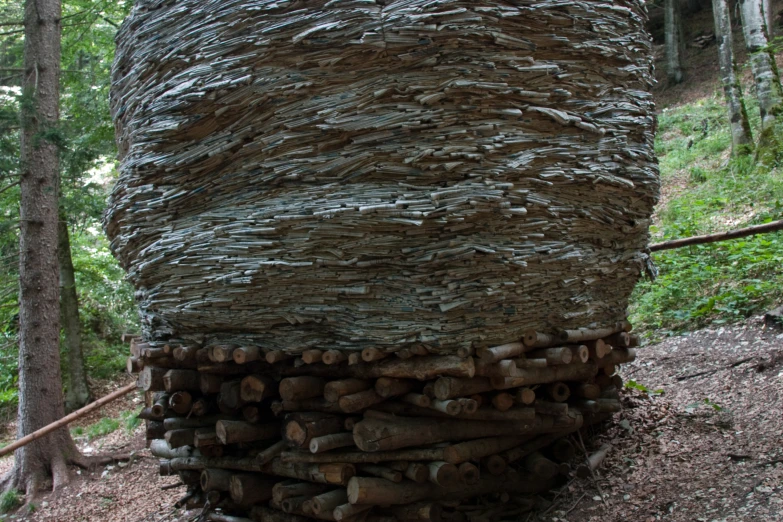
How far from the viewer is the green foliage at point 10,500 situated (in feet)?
25.2

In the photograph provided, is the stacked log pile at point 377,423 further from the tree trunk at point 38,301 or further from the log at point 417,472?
the tree trunk at point 38,301

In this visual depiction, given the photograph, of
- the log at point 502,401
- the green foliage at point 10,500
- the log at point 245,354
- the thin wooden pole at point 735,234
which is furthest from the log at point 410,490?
the green foliage at point 10,500

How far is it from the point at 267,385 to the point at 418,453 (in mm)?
1211

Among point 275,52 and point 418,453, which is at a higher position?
point 275,52

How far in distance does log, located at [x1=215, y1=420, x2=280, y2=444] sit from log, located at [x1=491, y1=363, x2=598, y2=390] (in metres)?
1.76

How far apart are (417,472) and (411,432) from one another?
0.88 ft

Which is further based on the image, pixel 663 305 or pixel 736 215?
pixel 736 215

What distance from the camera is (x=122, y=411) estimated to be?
37.9 feet

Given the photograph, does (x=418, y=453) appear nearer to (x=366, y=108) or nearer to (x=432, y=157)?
(x=432, y=157)

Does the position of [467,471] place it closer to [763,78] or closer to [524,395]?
[524,395]

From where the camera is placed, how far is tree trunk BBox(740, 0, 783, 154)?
11.5 metres

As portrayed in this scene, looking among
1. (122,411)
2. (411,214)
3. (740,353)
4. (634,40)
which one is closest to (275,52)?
(411,214)

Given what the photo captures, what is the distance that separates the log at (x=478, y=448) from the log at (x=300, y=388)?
985 mm

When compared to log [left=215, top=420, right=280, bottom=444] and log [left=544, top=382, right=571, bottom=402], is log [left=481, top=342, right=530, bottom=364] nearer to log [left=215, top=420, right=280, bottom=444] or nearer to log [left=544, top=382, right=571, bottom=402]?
log [left=544, top=382, right=571, bottom=402]
